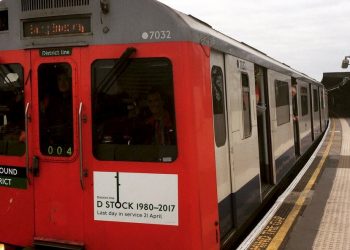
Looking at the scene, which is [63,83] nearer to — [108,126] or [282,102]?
[108,126]

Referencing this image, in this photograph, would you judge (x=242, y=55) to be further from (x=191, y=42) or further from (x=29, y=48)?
(x=29, y=48)

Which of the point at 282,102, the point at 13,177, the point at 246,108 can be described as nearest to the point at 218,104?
the point at 246,108

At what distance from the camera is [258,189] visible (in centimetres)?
613

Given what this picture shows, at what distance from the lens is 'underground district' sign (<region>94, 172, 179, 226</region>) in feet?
12.4

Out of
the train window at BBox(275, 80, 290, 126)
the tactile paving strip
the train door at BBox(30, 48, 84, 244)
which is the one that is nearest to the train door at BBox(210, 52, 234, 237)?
the tactile paving strip

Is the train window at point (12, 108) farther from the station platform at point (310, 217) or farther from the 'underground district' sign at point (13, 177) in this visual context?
the station platform at point (310, 217)

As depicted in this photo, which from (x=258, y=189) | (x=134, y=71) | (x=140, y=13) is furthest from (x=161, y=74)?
(x=258, y=189)

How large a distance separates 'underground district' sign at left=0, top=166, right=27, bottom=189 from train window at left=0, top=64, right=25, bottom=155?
0.16 metres

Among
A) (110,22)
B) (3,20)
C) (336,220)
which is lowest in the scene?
(336,220)

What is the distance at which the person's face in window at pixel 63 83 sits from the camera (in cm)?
406

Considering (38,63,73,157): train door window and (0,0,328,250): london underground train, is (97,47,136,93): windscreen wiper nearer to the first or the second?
(0,0,328,250): london underground train

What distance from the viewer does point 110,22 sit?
3.93 meters

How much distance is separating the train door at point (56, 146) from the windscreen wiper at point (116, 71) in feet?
0.85

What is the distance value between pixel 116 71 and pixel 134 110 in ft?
1.21
